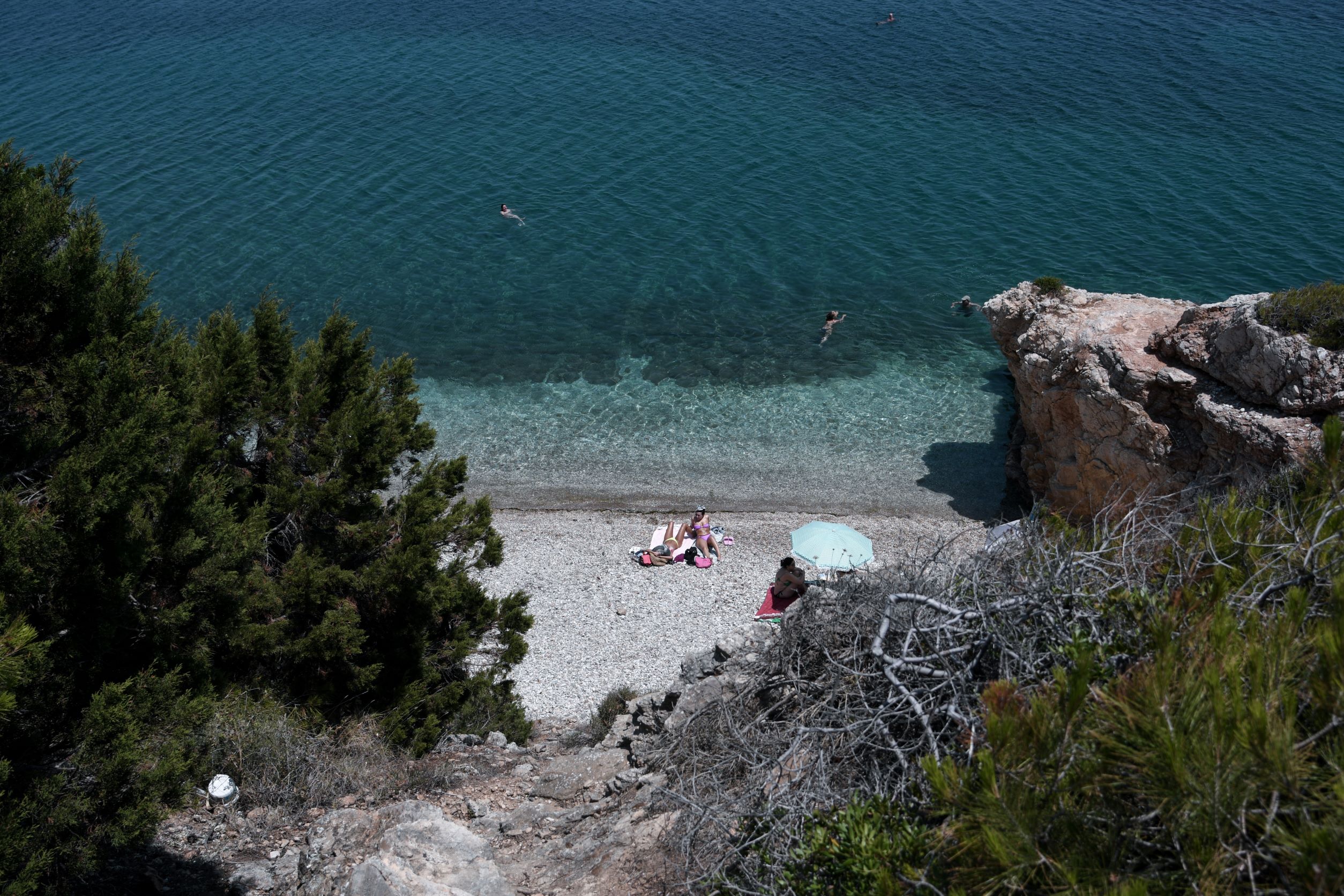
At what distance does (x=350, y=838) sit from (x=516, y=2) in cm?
4642

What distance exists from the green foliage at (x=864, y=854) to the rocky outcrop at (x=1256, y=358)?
1122 centimetres

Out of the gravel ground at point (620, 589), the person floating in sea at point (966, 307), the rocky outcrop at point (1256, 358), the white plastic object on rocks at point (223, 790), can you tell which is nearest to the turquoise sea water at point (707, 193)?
the person floating in sea at point (966, 307)

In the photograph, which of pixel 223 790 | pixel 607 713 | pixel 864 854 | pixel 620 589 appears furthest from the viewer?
pixel 620 589

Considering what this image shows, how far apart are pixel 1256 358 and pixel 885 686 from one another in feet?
35.1

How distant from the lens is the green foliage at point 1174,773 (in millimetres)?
3271

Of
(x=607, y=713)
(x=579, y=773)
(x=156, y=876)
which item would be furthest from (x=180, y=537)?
(x=607, y=713)

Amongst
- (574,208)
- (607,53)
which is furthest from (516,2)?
(574,208)

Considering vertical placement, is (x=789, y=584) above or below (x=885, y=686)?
below

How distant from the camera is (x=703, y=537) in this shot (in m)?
17.3

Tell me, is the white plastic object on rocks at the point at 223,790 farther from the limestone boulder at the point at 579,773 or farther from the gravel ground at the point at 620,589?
the gravel ground at the point at 620,589

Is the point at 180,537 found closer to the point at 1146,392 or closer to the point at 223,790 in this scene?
the point at 223,790

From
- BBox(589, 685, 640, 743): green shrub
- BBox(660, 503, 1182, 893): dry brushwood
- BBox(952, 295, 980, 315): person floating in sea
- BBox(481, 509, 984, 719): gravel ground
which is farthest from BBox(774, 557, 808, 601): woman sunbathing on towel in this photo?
BBox(952, 295, 980, 315): person floating in sea

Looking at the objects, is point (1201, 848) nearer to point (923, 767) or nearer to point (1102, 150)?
point (923, 767)

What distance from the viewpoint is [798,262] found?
27.0 metres
